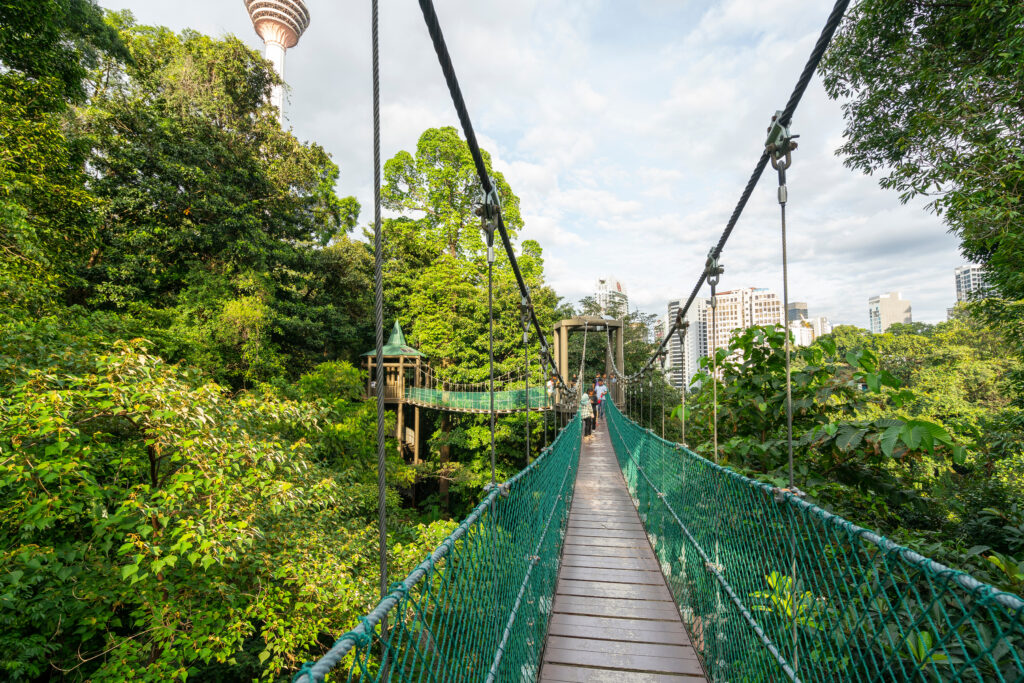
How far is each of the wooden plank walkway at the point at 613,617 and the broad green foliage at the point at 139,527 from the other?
6.41 ft

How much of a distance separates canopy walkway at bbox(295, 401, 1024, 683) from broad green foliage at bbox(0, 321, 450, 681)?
188cm

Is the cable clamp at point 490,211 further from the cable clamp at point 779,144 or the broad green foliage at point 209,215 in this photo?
the broad green foliage at point 209,215

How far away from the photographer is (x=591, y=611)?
2.11 metres

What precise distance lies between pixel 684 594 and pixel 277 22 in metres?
37.1

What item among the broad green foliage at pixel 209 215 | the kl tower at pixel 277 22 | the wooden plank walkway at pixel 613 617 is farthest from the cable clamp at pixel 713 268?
the kl tower at pixel 277 22

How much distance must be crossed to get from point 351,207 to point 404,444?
8521 mm

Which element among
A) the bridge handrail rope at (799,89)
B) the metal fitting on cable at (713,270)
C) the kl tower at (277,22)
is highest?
the kl tower at (277,22)

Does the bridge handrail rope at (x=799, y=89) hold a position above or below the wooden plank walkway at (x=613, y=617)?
above

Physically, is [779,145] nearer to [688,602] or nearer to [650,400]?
[688,602]

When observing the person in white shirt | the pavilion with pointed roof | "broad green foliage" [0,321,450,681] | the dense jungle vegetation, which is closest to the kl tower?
the dense jungle vegetation

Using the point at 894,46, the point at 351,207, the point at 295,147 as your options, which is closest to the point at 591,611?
the point at 894,46

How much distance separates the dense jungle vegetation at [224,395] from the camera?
232 cm

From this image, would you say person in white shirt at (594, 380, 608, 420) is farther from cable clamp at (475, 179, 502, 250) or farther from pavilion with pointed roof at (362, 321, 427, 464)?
Result: cable clamp at (475, 179, 502, 250)

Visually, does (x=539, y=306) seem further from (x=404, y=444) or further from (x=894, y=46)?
(x=894, y=46)
